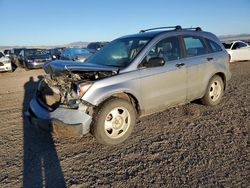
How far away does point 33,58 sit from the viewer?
20.5 m

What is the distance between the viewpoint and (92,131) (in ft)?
15.1

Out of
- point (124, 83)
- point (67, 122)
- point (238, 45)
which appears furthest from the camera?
point (238, 45)

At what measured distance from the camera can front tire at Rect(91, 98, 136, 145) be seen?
14.9ft

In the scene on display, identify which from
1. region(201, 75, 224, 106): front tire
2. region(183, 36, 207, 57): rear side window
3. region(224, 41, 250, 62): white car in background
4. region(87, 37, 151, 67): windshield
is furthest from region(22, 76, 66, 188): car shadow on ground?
region(224, 41, 250, 62): white car in background

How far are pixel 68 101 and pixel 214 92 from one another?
3.75 m

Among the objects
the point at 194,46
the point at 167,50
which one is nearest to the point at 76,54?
the point at 194,46

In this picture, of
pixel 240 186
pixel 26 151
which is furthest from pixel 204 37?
pixel 26 151

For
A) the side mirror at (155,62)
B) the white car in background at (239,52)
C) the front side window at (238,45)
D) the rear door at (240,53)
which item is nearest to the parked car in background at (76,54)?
the white car in background at (239,52)

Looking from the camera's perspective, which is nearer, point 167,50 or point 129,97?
point 129,97

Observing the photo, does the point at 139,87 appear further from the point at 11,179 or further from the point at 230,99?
the point at 230,99

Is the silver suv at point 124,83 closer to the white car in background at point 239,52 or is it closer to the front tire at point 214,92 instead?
the front tire at point 214,92

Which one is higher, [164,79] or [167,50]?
[167,50]

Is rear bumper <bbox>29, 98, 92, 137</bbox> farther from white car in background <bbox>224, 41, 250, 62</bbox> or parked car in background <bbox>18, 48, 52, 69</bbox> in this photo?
white car in background <bbox>224, 41, 250, 62</bbox>

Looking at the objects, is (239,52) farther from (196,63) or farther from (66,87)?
(66,87)
